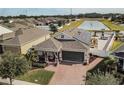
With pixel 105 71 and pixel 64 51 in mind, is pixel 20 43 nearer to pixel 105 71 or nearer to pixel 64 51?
pixel 64 51

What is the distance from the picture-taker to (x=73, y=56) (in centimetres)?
2053

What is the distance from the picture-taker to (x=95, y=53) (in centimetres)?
2166

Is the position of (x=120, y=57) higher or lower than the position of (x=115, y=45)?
lower

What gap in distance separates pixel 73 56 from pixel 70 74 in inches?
123

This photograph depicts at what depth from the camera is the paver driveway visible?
16.4 metres

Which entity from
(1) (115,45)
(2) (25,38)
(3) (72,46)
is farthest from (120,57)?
(2) (25,38)

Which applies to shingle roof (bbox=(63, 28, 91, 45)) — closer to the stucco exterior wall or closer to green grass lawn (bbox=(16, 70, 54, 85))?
the stucco exterior wall

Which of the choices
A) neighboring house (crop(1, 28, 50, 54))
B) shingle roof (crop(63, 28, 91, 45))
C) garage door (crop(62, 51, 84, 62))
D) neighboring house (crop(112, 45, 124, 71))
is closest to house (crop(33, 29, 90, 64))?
garage door (crop(62, 51, 84, 62))

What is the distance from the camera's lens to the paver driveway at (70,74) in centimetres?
1636

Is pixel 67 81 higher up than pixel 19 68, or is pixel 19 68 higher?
pixel 19 68

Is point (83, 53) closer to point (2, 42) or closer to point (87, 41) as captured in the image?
point (87, 41)

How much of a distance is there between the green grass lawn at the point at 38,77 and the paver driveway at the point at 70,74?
1.38ft

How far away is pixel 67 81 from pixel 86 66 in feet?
11.6
